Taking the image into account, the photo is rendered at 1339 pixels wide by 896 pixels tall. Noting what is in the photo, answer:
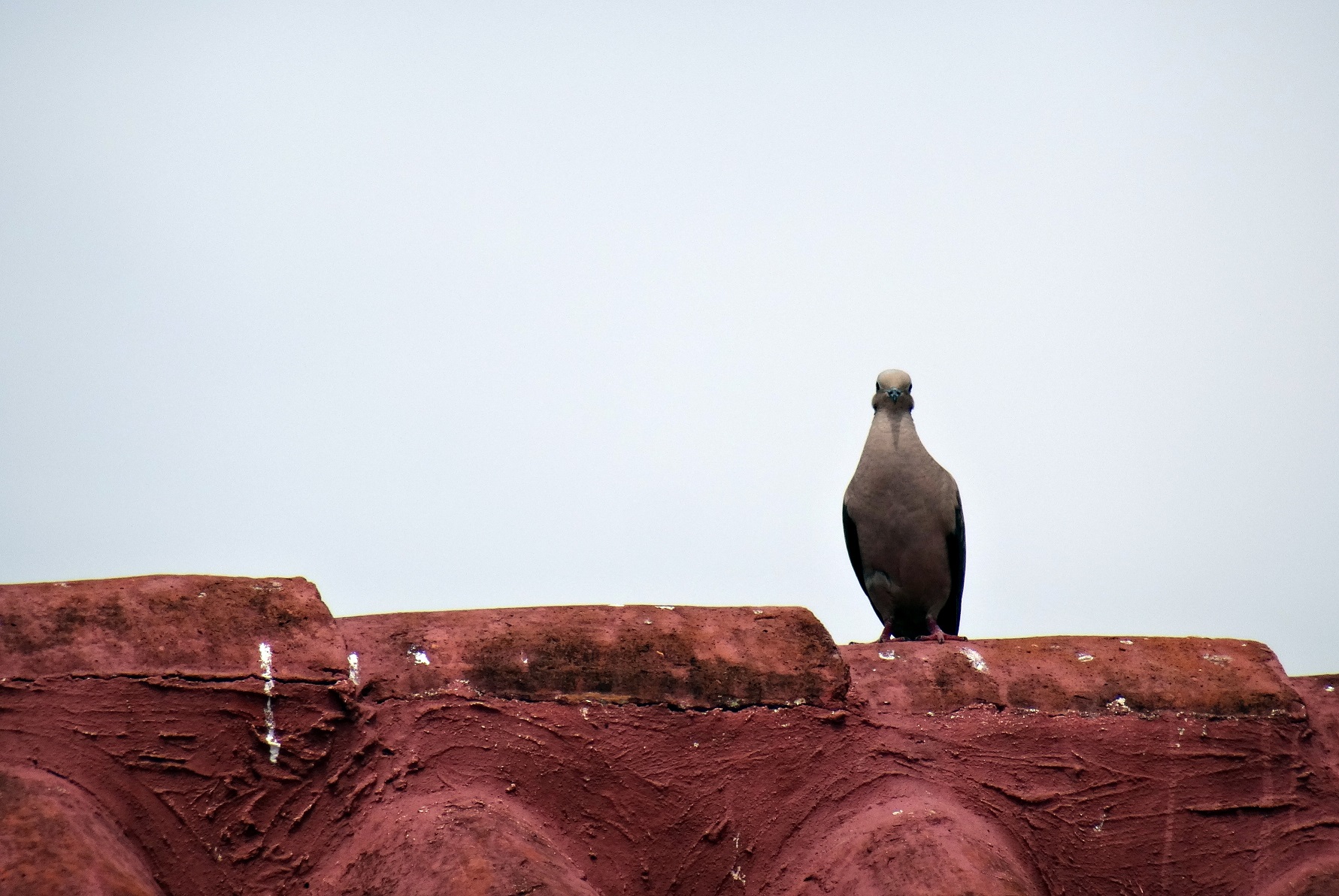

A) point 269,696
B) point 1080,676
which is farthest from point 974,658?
point 269,696

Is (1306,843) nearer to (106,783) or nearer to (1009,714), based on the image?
(1009,714)

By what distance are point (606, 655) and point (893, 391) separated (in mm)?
3746

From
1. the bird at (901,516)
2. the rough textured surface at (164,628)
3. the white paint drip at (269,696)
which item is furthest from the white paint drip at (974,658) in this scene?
the bird at (901,516)

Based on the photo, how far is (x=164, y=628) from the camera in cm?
300

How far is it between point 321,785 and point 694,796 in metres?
0.85

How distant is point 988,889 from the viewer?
286 centimetres

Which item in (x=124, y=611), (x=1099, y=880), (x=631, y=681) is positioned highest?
(x=124, y=611)

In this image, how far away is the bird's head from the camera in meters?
6.70

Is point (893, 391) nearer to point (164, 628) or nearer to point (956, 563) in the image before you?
point (956, 563)

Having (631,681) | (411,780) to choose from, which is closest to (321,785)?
(411,780)

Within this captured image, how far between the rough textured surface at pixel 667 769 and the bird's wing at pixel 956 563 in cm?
311

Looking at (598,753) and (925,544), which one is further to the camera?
(925,544)

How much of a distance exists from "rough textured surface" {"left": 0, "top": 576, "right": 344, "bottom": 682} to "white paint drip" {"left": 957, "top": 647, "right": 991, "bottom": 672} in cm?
162

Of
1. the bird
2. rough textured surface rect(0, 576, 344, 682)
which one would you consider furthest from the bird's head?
rough textured surface rect(0, 576, 344, 682)
